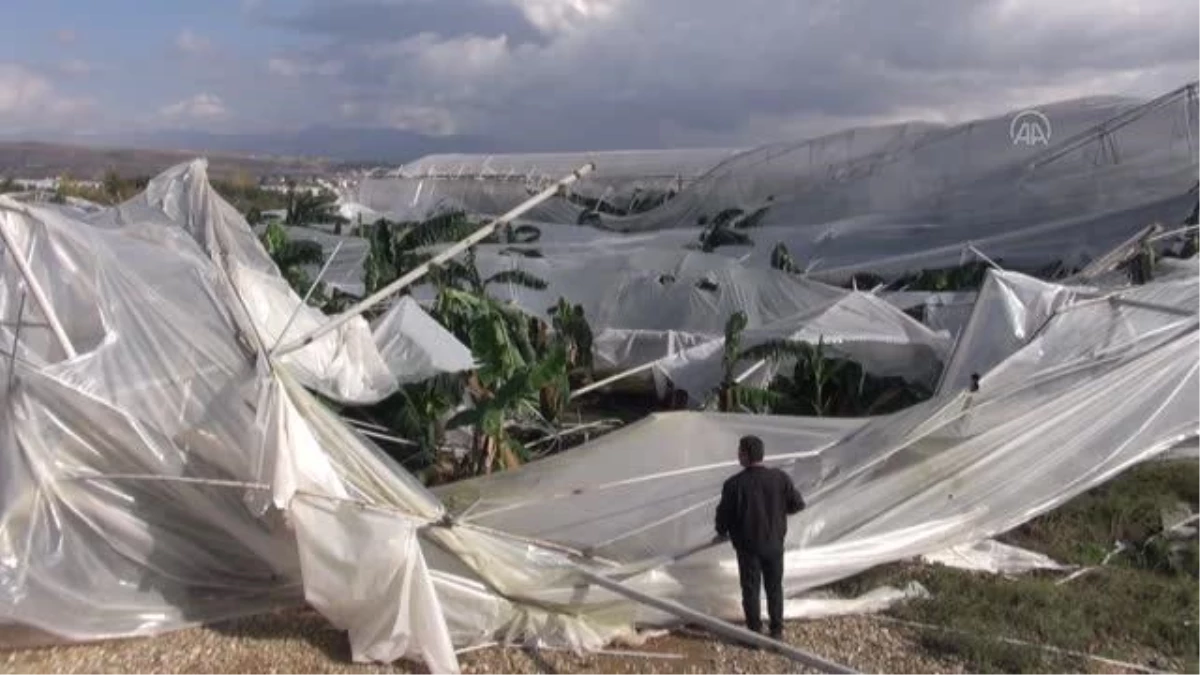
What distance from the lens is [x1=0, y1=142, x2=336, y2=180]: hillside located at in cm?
4899

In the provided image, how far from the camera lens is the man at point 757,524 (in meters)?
6.97

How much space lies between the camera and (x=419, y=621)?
6.67 m

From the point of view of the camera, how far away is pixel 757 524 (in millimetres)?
6957

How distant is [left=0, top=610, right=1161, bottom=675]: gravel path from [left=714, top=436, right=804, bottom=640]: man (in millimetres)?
270

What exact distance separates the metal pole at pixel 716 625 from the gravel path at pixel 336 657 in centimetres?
14

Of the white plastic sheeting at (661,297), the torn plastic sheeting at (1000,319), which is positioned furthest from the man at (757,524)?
the white plastic sheeting at (661,297)

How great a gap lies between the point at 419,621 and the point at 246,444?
1384 millimetres

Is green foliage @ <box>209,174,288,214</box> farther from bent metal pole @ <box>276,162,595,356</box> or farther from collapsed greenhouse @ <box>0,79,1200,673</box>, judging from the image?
bent metal pole @ <box>276,162,595,356</box>

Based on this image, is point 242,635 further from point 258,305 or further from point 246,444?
point 258,305

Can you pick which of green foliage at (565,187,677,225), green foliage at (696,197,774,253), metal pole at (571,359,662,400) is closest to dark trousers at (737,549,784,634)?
metal pole at (571,359,662,400)

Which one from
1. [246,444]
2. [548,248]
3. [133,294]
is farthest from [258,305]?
[548,248]

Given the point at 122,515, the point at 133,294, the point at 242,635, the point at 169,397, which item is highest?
the point at 133,294

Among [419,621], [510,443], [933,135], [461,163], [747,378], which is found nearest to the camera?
[419,621]

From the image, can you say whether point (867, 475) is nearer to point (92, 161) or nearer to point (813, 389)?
point (813, 389)
